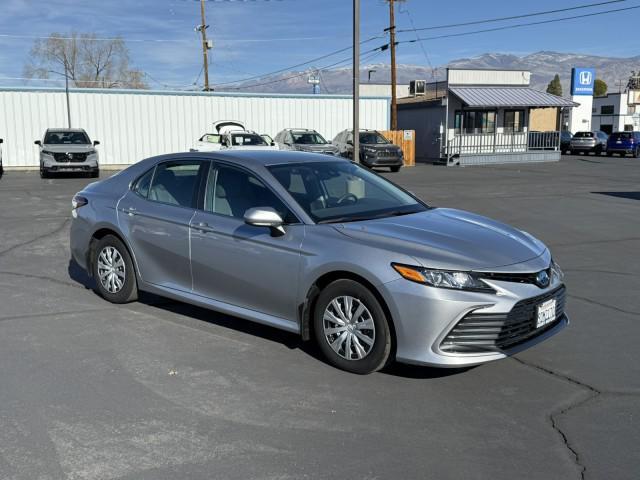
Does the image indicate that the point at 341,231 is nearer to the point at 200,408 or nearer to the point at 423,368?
the point at 423,368

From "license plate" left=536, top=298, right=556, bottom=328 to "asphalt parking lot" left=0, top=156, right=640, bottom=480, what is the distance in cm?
41

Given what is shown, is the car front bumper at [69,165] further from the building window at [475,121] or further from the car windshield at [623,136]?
the car windshield at [623,136]

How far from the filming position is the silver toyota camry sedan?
4.30 metres

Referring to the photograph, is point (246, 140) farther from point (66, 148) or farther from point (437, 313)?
point (437, 313)

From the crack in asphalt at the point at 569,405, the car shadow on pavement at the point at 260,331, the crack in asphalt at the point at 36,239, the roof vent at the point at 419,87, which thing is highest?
the roof vent at the point at 419,87

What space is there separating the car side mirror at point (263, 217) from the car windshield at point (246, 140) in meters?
19.9

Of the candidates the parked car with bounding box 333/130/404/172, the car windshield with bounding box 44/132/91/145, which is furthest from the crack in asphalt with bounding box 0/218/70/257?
the parked car with bounding box 333/130/404/172

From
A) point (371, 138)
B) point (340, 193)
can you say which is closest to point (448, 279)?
point (340, 193)

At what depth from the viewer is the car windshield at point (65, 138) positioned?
76.4 feet

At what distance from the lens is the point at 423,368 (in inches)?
191

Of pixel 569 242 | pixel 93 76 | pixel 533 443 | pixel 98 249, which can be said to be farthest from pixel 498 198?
pixel 93 76

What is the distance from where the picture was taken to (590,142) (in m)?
42.0

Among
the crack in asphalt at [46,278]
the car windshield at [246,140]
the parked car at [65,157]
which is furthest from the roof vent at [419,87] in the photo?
the crack in asphalt at [46,278]

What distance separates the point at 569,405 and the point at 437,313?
1.03m
